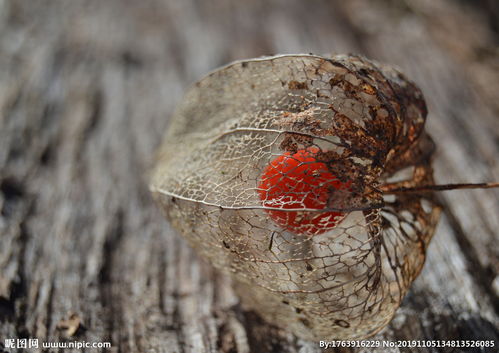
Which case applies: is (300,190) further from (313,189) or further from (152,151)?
(152,151)

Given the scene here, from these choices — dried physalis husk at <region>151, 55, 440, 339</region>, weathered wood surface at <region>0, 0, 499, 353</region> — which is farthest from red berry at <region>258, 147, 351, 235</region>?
weathered wood surface at <region>0, 0, 499, 353</region>

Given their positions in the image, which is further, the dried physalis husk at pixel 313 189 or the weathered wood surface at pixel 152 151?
the weathered wood surface at pixel 152 151

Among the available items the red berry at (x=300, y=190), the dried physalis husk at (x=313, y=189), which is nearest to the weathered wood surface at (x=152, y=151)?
the dried physalis husk at (x=313, y=189)

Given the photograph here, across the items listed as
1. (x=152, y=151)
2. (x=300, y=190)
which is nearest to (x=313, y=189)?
(x=300, y=190)

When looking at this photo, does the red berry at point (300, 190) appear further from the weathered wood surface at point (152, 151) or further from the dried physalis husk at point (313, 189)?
the weathered wood surface at point (152, 151)

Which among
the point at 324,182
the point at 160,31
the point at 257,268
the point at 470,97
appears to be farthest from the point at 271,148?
the point at 160,31

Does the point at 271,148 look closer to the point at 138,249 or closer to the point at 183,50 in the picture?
the point at 138,249
